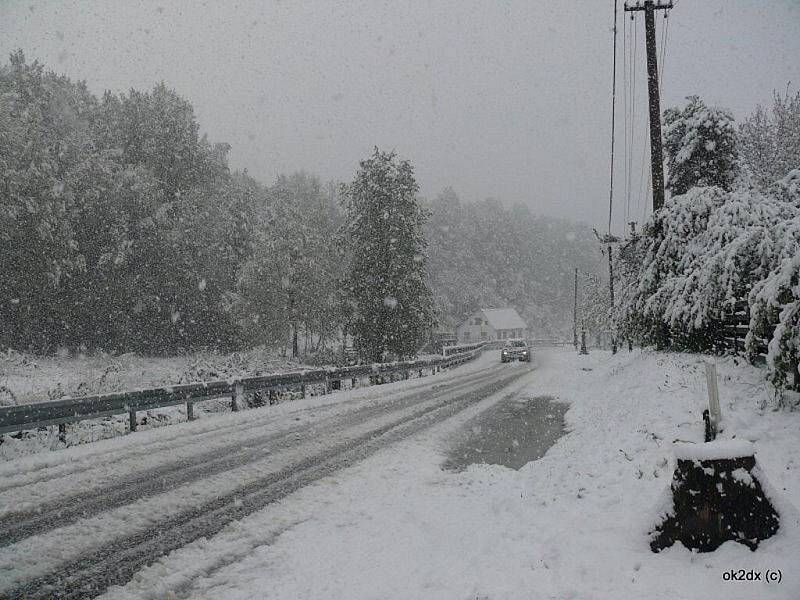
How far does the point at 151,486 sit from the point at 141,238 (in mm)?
29303

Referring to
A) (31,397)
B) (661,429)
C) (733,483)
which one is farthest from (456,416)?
(31,397)

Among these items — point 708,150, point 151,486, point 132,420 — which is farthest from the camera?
point 708,150

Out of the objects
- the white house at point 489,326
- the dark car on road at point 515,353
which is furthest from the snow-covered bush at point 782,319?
the white house at point 489,326

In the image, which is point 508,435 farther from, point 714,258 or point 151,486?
point 151,486

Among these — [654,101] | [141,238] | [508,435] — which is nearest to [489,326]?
[141,238]

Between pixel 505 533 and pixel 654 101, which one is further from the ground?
pixel 654 101

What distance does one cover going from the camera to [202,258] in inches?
1412

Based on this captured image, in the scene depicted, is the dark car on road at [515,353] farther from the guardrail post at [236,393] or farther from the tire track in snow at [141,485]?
the tire track in snow at [141,485]

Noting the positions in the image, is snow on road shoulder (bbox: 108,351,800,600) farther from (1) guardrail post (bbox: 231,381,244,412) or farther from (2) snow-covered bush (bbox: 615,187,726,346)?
(1) guardrail post (bbox: 231,381,244,412)

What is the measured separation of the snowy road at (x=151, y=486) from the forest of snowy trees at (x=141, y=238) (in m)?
21.9

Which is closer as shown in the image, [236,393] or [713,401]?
[713,401]

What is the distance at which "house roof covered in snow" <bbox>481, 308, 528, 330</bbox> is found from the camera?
96.7 meters

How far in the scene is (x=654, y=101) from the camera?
1614 centimetres

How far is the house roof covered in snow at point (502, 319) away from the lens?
317ft
